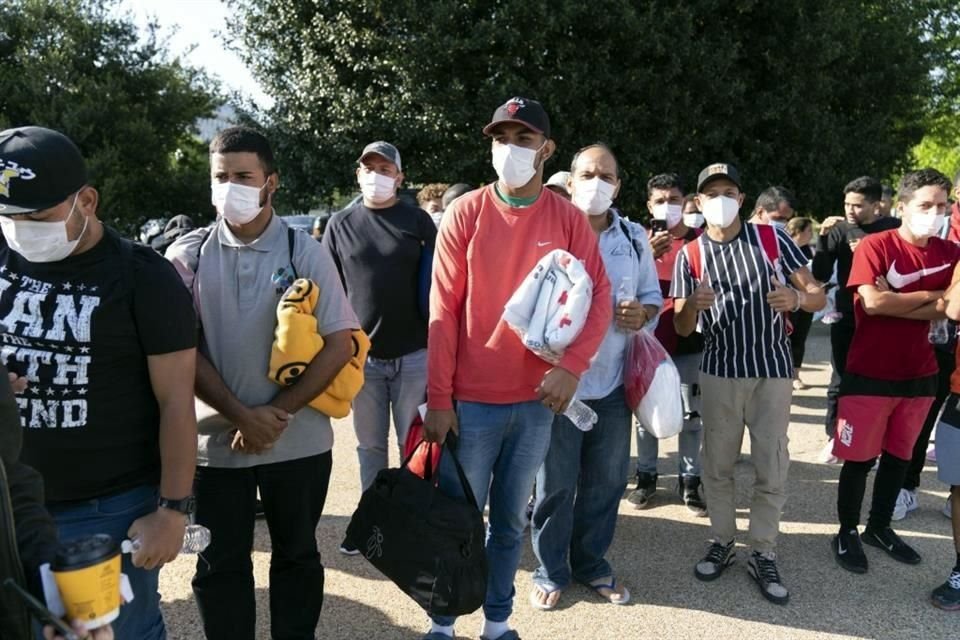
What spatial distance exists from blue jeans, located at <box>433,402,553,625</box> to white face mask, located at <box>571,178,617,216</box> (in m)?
1.09

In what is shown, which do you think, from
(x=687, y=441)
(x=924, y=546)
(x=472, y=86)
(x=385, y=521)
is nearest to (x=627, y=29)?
(x=472, y=86)

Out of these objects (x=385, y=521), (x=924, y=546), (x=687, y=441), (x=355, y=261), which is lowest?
(x=924, y=546)

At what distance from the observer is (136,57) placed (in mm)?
12680

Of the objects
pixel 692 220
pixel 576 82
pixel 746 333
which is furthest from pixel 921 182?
pixel 576 82

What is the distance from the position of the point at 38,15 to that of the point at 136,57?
59.5 inches

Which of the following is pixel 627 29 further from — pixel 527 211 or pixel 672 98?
pixel 527 211

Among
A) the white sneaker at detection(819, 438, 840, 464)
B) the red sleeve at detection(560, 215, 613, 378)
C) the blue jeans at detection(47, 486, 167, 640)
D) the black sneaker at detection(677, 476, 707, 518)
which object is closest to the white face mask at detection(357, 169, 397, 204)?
the red sleeve at detection(560, 215, 613, 378)

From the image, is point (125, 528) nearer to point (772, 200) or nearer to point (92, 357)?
point (92, 357)

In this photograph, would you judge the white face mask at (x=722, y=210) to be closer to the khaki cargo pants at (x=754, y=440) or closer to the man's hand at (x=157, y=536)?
the khaki cargo pants at (x=754, y=440)

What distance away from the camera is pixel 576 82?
11227 mm

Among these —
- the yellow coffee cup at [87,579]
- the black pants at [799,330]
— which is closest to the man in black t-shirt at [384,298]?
the yellow coffee cup at [87,579]

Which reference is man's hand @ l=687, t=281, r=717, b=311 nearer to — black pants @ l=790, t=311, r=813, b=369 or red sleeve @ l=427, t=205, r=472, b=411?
red sleeve @ l=427, t=205, r=472, b=411

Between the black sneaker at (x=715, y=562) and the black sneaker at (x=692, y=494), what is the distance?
778 mm

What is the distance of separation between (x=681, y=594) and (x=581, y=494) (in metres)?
0.70
